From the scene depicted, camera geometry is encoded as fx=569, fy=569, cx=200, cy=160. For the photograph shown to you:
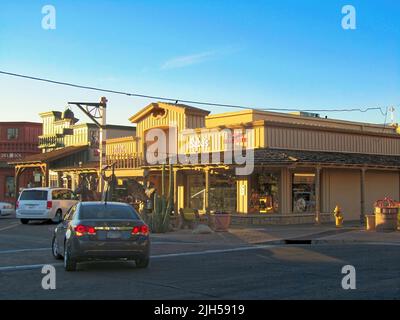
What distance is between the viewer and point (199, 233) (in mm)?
21438

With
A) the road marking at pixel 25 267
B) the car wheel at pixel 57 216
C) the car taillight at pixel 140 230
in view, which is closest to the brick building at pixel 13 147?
the car wheel at pixel 57 216

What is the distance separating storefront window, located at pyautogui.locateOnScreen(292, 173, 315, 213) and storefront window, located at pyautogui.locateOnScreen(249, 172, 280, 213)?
2.95 ft

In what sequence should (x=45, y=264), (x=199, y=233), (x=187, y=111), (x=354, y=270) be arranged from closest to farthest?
1. (x=354, y=270)
2. (x=45, y=264)
3. (x=199, y=233)
4. (x=187, y=111)

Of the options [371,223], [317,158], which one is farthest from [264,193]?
[371,223]

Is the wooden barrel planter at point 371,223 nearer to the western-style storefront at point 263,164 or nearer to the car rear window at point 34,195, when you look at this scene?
the western-style storefront at point 263,164

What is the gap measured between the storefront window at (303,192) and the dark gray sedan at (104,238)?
15.1 metres

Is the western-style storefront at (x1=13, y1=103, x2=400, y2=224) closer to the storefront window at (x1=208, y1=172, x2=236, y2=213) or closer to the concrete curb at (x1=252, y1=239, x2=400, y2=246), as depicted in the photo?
the storefront window at (x1=208, y1=172, x2=236, y2=213)

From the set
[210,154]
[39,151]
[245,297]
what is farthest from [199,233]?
[39,151]

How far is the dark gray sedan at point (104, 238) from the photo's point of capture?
37.4 feet

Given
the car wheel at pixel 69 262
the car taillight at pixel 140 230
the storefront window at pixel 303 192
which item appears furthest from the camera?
the storefront window at pixel 303 192

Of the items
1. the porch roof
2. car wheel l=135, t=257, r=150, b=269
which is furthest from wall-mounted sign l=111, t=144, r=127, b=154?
car wheel l=135, t=257, r=150, b=269
